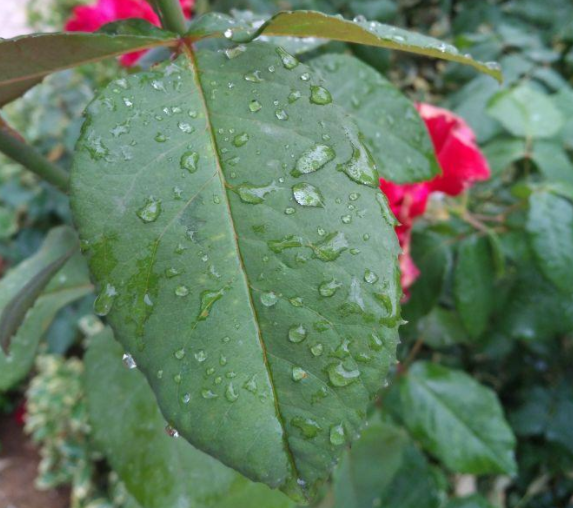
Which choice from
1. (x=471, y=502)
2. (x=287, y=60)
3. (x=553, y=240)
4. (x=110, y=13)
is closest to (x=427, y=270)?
(x=553, y=240)

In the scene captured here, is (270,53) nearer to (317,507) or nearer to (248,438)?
(248,438)

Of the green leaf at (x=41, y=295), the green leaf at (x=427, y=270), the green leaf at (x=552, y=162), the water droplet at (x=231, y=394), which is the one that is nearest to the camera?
the water droplet at (x=231, y=394)

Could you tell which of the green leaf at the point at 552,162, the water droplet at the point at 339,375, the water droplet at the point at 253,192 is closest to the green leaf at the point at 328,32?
the water droplet at the point at 253,192

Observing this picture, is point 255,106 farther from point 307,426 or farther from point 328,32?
point 307,426

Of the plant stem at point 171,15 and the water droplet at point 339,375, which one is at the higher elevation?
the plant stem at point 171,15

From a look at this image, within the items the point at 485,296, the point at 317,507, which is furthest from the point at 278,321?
the point at 317,507

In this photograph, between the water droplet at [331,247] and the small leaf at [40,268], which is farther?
the small leaf at [40,268]

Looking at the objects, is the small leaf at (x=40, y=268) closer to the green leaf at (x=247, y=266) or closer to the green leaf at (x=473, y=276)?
the green leaf at (x=247, y=266)

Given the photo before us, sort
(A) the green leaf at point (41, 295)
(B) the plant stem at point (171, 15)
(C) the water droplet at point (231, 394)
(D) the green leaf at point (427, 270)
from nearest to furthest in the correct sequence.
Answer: (C) the water droplet at point (231, 394) → (B) the plant stem at point (171, 15) → (A) the green leaf at point (41, 295) → (D) the green leaf at point (427, 270)
